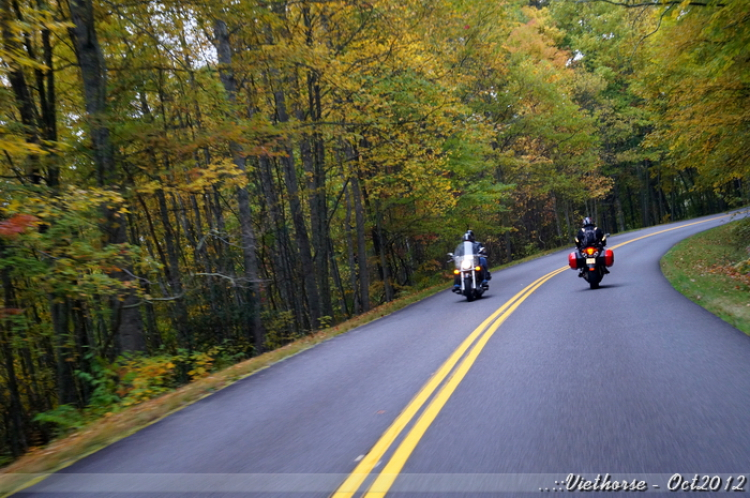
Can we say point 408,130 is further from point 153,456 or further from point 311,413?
point 153,456

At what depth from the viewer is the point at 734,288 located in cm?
1109

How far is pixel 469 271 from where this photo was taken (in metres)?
14.3

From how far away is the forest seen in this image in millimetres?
9008

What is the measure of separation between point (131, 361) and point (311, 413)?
579 cm

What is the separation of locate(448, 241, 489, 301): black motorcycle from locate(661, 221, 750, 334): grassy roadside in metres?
4.72

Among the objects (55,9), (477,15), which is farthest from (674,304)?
(477,15)

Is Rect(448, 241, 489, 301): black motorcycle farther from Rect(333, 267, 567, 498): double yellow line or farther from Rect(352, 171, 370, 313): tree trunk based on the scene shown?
Rect(333, 267, 567, 498): double yellow line

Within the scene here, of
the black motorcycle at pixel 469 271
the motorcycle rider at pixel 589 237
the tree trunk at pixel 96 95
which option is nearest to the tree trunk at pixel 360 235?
the black motorcycle at pixel 469 271

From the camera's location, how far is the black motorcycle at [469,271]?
14117 mm

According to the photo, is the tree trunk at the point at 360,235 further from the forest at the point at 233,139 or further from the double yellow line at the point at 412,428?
the double yellow line at the point at 412,428

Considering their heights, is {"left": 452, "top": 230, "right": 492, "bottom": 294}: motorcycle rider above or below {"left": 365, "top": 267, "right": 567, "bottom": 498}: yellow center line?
above

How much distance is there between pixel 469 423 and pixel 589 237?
10.1 meters

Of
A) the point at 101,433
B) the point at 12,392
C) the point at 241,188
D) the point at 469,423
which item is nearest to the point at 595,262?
the point at 241,188

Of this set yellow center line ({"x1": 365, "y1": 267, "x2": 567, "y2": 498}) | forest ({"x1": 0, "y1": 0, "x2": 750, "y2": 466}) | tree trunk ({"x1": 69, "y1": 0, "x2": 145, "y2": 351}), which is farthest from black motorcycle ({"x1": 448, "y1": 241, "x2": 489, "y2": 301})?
tree trunk ({"x1": 69, "y1": 0, "x2": 145, "y2": 351})
